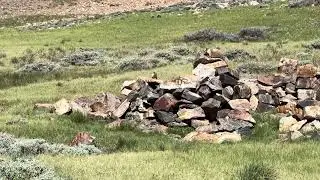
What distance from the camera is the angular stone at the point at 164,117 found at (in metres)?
21.4

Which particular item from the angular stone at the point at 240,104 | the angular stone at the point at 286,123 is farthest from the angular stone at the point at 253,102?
the angular stone at the point at 286,123

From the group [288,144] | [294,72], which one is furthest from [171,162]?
[294,72]

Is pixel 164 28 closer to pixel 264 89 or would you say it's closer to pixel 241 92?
pixel 264 89

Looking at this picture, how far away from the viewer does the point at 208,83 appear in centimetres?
2236

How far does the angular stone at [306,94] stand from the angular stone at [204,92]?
12.0 feet

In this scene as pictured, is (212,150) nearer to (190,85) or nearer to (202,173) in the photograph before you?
(202,173)

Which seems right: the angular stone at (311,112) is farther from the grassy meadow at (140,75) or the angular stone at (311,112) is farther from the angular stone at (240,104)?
the angular stone at (240,104)

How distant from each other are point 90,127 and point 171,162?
7.05 metres

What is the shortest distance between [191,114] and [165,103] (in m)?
1.22

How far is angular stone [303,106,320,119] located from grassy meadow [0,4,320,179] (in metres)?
1.09

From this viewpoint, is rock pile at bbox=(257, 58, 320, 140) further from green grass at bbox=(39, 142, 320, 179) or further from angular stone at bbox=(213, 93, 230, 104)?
green grass at bbox=(39, 142, 320, 179)

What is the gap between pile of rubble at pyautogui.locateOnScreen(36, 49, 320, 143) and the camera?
20.0 m

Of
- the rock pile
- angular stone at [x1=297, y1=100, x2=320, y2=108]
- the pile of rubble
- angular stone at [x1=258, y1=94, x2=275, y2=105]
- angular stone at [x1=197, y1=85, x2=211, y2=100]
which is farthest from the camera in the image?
angular stone at [x1=258, y1=94, x2=275, y2=105]

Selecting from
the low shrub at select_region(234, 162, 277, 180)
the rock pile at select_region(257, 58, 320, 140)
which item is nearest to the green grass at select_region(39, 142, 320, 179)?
the low shrub at select_region(234, 162, 277, 180)
